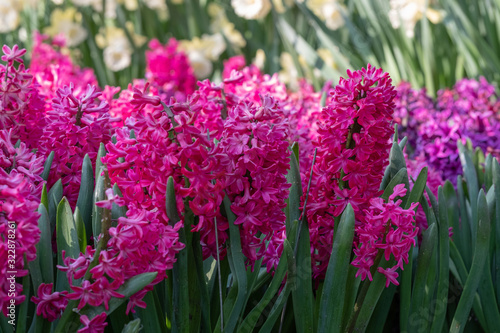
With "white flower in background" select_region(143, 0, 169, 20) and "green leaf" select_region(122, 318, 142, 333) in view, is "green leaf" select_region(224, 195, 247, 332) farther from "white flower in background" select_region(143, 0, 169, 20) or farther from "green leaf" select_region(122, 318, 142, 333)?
"white flower in background" select_region(143, 0, 169, 20)

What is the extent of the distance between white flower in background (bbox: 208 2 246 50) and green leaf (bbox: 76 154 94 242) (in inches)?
116

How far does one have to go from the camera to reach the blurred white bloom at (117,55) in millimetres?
4000

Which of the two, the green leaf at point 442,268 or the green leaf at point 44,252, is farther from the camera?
the green leaf at point 442,268

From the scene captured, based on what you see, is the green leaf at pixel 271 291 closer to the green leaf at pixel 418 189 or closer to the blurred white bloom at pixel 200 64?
the green leaf at pixel 418 189

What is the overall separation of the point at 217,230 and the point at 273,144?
0.49 ft

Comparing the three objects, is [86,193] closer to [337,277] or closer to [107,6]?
[337,277]

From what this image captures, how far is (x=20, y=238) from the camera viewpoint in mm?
655

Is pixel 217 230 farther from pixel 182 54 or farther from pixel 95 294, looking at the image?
pixel 182 54

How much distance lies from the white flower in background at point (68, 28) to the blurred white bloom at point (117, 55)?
36cm

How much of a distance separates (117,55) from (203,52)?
0.61 meters

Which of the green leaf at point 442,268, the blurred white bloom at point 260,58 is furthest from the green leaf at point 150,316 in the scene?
the blurred white bloom at point 260,58

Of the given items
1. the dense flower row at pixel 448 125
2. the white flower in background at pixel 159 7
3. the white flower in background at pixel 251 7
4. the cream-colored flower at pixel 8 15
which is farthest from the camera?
the white flower in background at pixel 159 7

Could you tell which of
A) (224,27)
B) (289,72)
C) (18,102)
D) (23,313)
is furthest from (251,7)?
(23,313)

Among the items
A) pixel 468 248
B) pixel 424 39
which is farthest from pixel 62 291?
pixel 424 39
